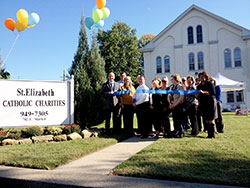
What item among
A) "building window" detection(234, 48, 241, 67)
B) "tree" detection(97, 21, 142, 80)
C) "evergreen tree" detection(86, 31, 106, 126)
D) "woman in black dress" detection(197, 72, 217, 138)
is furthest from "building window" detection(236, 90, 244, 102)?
"evergreen tree" detection(86, 31, 106, 126)

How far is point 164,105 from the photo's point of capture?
249 inches

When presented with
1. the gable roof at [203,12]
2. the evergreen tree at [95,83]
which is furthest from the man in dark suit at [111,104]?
the gable roof at [203,12]

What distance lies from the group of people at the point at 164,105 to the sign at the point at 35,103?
1.48 metres

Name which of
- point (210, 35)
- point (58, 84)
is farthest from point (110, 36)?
point (58, 84)

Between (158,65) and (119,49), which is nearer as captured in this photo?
(158,65)

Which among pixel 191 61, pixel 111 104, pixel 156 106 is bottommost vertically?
pixel 156 106

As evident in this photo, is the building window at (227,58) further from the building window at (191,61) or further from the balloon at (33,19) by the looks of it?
the balloon at (33,19)

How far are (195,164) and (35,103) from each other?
5364 mm

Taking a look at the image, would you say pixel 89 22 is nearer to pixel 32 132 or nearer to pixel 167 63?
pixel 32 132

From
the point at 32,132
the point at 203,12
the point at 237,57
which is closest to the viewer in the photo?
the point at 32,132

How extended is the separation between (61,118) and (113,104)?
1.90 metres

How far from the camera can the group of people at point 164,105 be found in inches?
231

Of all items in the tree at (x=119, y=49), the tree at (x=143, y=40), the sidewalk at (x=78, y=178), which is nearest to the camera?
the sidewalk at (x=78, y=178)

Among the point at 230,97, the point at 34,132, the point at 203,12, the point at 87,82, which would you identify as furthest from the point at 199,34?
the point at 34,132
